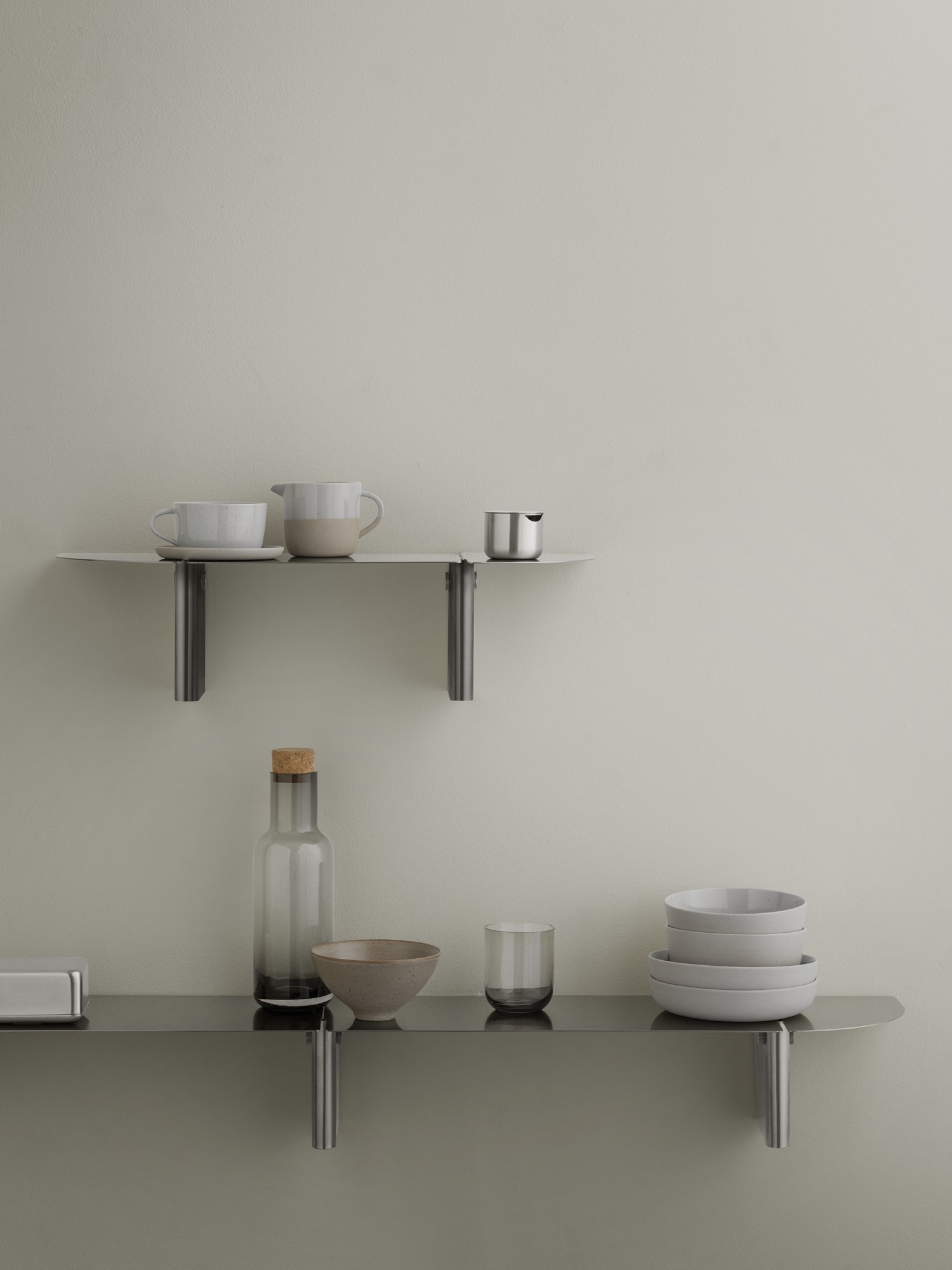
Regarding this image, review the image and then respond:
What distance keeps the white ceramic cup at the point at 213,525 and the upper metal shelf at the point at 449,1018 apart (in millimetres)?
564

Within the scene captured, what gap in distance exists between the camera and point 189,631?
1.40m

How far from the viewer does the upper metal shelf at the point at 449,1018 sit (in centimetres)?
135

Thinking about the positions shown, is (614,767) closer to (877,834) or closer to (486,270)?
(877,834)

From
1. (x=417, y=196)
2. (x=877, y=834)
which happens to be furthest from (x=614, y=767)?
(x=417, y=196)

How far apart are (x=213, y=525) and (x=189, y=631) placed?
0.15 metres

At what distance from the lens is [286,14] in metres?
1.48

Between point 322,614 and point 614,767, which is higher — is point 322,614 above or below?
above

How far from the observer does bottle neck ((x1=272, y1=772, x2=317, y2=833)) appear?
56.0 inches

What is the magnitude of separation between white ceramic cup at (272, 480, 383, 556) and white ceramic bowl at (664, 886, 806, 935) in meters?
0.59

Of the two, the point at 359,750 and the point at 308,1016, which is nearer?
the point at 308,1016

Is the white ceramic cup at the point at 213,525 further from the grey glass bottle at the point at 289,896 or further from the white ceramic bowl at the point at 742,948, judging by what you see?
the white ceramic bowl at the point at 742,948

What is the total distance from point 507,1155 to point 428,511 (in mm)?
837

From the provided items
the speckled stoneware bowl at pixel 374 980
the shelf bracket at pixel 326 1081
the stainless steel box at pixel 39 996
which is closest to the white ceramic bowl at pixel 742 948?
the speckled stoneware bowl at pixel 374 980

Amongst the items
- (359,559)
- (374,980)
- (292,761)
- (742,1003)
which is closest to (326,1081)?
(374,980)
